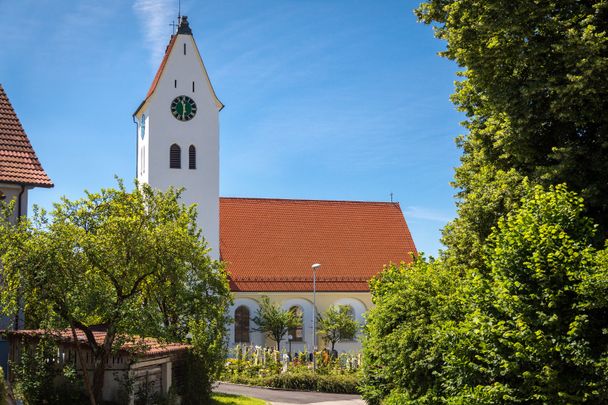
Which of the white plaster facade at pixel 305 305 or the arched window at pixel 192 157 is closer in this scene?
the arched window at pixel 192 157

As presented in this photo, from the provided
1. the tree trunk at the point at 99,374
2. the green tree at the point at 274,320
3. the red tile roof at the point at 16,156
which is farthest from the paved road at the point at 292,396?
the red tile roof at the point at 16,156

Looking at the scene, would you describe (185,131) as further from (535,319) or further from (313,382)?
(535,319)

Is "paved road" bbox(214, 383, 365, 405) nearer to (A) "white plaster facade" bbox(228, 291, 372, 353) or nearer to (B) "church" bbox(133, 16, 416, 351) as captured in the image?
(A) "white plaster facade" bbox(228, 291, 372, 353)

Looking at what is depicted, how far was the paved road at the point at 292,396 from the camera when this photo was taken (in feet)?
95.4

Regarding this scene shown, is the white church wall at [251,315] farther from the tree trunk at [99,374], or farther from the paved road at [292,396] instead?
the tree trunk at [99,374]

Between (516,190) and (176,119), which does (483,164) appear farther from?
(176,119)

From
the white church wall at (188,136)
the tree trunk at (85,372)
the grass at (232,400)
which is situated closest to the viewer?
the tree trunk at (85,372)

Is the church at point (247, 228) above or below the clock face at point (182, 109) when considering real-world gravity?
below

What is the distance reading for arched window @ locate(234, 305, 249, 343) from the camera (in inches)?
1843

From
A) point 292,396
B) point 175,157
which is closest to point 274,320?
point 175,157

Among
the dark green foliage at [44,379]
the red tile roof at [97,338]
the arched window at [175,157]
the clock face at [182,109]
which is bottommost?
the dark green foliage at [44,379]

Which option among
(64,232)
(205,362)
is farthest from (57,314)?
(205,362)

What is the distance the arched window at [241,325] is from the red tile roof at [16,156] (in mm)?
26268

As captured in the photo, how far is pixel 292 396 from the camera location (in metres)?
31.2
